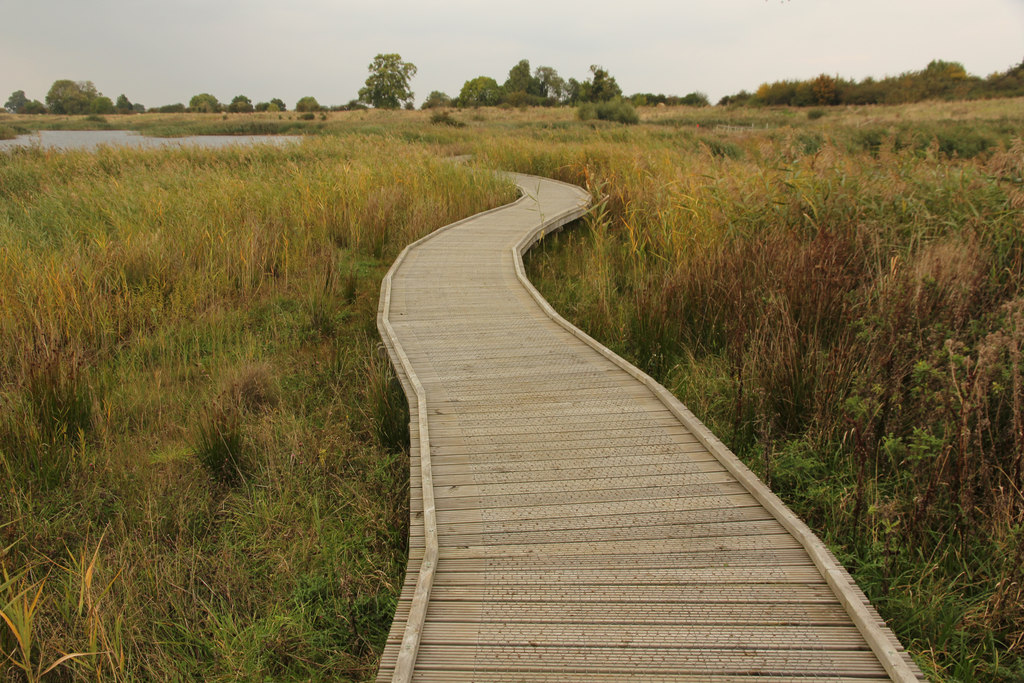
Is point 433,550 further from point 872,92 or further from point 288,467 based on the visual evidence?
point 872,92

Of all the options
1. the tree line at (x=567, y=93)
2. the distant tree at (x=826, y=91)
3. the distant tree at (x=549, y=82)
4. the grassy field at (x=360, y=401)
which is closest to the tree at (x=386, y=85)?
the tree line at (x=567, y=93)

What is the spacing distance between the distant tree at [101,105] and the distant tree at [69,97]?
23.4 inches

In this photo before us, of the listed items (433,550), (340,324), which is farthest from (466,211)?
(433,550)

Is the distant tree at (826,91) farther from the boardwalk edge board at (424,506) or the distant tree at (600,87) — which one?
the boardwalk edge board at (424,506)

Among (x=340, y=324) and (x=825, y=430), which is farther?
(x=340, y=324)

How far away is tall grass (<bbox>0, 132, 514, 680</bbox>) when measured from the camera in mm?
2443

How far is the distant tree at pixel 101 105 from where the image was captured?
5797cm

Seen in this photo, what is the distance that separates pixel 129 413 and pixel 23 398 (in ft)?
1.94

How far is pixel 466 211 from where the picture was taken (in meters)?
9.41

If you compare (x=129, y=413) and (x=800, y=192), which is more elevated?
(x=800, y=192)

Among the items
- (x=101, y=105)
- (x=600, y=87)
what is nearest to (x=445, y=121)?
(x=600, y=87)

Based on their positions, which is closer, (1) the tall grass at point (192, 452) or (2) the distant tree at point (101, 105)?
(1) the tall grass at point (192, 452)

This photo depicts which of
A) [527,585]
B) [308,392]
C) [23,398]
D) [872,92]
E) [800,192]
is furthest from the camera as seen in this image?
[872,92]

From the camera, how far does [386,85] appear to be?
57156 millimetres
